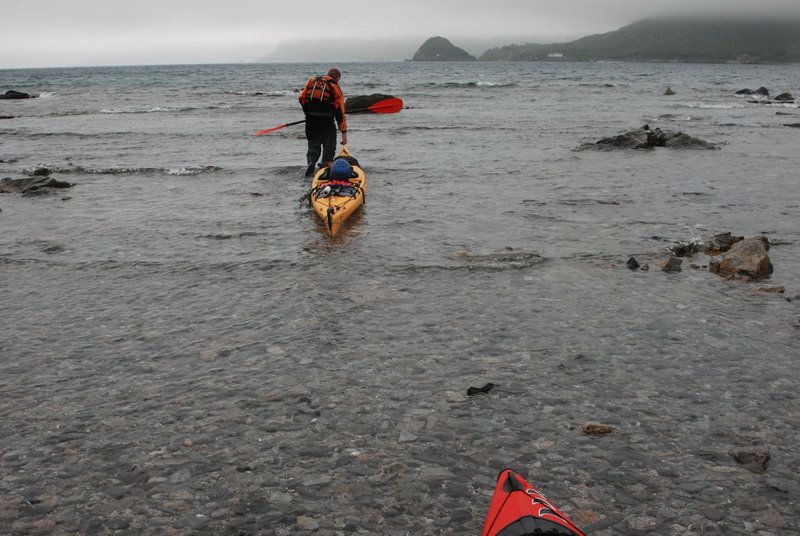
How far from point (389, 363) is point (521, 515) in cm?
278

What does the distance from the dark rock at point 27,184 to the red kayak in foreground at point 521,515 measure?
49.7 feet

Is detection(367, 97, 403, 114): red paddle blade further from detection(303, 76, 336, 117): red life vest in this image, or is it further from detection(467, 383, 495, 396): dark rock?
detection(467, 383, 495, 396): dark rock

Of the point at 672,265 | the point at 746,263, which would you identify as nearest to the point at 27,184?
the point at 672,265

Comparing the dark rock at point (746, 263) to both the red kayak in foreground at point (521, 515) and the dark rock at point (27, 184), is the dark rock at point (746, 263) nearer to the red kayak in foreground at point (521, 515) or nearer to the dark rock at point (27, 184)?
the red kayak in foreground at point (521, 515)

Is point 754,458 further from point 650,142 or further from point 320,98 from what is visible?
point 650,142

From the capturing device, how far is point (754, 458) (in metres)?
4.37

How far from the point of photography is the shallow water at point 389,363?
4059 mm

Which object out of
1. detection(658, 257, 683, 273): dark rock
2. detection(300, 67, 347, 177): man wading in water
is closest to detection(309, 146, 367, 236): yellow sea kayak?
detection(300, 67, 347, 177): man wading in water

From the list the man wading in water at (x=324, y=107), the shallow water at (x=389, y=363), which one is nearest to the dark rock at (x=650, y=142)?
the shallow water at (x=389, y=363)

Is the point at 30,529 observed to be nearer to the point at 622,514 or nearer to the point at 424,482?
the point at 424,482

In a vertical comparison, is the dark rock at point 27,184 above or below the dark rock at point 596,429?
above

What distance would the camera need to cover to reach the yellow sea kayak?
11.0 m

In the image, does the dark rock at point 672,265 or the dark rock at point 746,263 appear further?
the dark rock at point 672,265

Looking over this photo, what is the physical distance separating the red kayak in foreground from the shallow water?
1.45ft
